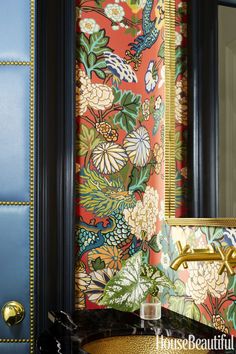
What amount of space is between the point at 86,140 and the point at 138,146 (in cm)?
19

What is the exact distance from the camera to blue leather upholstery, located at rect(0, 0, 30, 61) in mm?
1761

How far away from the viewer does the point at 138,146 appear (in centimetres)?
185

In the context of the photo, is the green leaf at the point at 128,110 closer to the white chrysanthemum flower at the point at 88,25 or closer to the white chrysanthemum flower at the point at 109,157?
the white chrysanthemum flower at the point at 109,157

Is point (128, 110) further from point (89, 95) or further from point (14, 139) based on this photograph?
point (14, 139)

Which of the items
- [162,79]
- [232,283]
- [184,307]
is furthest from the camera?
[162,79]

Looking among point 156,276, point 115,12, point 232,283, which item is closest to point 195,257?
point 232,283

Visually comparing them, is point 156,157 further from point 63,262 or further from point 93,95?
point 63,262

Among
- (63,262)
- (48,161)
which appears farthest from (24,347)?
(48,161)

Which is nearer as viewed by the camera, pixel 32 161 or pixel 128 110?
pixel 32 161

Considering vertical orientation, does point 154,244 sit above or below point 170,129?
below

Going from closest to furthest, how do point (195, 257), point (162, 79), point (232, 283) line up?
point (195, 257)
point (232, 283)
point (162, 79)

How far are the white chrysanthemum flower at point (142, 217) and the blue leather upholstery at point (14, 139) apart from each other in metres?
0.37

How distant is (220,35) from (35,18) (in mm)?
656

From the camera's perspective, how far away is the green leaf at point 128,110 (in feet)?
6.04
